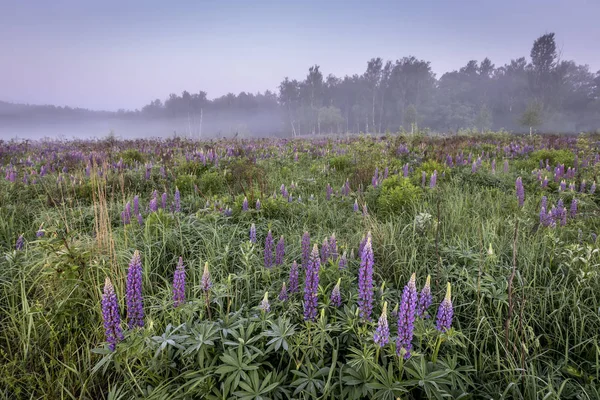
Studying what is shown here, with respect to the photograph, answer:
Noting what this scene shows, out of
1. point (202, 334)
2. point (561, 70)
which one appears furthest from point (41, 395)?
point (561, 70)

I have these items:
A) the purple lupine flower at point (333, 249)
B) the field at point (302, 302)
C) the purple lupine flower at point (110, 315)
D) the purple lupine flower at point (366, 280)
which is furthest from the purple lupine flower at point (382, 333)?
the purple lupine flower at point (110, 315)

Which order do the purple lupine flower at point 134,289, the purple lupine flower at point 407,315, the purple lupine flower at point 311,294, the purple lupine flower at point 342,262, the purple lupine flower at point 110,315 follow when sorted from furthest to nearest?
the purple lupine flower at point 342,262
the purple lupine flower at point 311,294
the purple lupine flower at point 134,289
the purple lupine flower at point 110,315
the purple lupine flower at point 407,315

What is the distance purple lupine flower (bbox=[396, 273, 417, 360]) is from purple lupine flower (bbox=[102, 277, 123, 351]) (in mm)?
1536

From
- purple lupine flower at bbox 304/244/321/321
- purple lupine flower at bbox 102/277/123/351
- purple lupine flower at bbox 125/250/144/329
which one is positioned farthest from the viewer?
purple lupine flower at bbox 304/244/321/321

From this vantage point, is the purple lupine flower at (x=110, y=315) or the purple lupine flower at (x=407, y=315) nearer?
the purple lupine flower at (x=407, y=315)

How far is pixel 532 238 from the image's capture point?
3459 mm

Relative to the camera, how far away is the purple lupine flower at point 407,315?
5.00 feet

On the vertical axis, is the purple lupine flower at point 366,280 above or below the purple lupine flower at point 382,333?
above

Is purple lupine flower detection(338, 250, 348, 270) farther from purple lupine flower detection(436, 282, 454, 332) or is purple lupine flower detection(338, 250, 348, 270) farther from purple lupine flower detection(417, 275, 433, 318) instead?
purple lupine flower detection(436, 282, 454, 332)

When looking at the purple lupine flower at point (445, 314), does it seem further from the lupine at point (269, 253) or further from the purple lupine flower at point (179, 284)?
the purple lupine flower at point (179, 284)

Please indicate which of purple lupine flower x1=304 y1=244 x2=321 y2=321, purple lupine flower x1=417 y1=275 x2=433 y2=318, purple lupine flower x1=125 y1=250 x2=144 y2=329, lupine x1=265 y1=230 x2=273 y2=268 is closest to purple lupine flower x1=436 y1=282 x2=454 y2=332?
purple lupine flower x1=417 y1=275 x2=433 y2=318

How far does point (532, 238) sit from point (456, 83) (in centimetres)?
11050

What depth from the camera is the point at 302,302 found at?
2.06 metres

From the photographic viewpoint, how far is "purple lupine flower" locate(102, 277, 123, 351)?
165 centimetres
